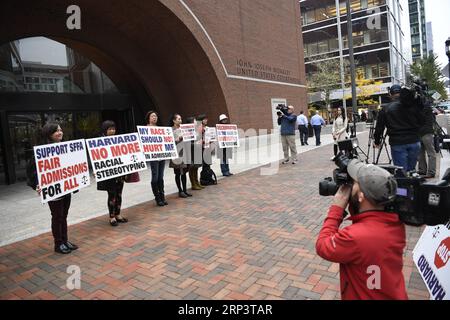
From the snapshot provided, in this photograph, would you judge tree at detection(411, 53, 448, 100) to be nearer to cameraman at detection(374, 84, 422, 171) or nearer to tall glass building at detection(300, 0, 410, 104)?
tall glass building at detection(300, 0, 410, 104)

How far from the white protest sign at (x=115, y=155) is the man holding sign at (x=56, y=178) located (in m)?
0.49

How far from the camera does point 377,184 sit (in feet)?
6.02

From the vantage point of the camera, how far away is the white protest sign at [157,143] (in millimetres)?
6897

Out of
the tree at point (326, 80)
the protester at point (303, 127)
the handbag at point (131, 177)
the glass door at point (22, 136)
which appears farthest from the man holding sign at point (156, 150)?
the tree at point (326, 80)

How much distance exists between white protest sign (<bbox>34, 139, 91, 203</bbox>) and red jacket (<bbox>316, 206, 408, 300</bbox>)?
3933 mm

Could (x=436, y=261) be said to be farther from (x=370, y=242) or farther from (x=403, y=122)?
(x=403, y=122)

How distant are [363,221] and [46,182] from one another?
164 inches

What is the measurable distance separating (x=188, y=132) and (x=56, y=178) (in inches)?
148

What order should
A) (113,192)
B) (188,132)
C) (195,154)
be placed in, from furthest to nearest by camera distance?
1. (188,132)
2. (195,154)
3. (113,192)

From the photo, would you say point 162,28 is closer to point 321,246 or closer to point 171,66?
point 171,66

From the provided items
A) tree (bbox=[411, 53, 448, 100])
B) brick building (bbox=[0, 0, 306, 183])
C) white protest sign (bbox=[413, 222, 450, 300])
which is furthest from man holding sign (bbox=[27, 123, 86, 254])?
tree (bbox=[411, 53, 448, 100])

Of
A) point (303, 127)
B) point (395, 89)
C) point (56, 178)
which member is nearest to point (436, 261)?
point (395, 89)

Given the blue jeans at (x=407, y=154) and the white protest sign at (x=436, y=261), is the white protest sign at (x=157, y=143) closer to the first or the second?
the blue jeans at (x=407, y=154)
